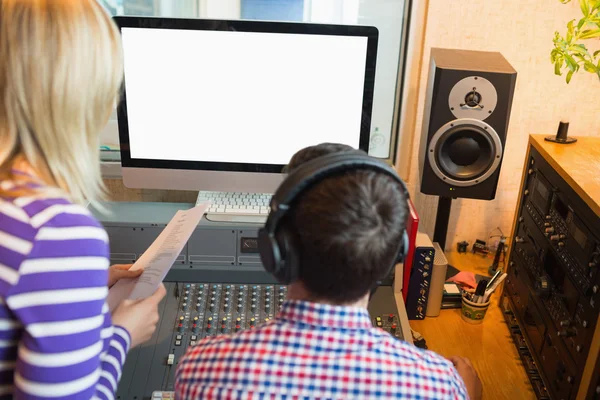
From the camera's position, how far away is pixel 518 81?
153 cm

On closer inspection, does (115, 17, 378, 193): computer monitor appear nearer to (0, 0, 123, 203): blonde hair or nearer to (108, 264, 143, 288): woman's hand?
(108, 264, 143, 288): woman's hand

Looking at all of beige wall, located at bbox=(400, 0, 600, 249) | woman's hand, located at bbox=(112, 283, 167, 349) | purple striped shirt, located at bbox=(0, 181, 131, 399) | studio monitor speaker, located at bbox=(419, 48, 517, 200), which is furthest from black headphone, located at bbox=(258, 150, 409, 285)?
beige wall, located at bbox=(400, 0, 600, 249)

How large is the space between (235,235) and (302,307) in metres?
0.64

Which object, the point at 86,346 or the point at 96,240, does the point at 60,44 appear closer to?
the point at 96,240

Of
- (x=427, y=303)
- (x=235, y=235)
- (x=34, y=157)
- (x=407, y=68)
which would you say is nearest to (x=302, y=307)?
(x=34, y=157)

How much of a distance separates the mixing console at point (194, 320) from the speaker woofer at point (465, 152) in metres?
0.32

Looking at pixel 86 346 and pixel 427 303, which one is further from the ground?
A: pixel 86 346

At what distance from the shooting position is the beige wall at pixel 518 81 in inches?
57.6

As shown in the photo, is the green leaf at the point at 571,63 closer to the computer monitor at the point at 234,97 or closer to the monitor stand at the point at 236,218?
the computer monitor at the point at 234,97

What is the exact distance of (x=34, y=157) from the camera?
2.17ft

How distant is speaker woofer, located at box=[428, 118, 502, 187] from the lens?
1296 mm

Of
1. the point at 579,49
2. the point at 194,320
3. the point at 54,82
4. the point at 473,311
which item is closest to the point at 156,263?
the point at 194,320

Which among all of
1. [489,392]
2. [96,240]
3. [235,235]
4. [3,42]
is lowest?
[489,392]

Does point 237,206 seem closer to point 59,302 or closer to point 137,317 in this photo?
point 137,317
